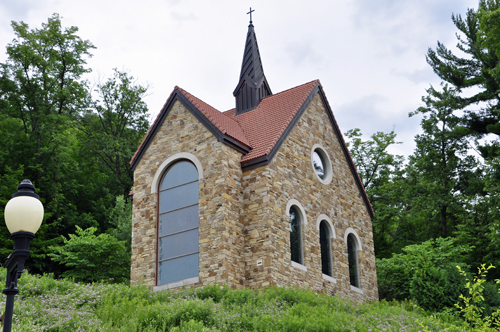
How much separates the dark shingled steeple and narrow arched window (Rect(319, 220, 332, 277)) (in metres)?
5.99

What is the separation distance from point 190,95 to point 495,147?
57.4 ft

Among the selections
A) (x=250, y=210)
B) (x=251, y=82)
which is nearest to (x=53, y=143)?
(x=251, y=82)

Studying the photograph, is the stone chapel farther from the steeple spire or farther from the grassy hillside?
the grassy hillside

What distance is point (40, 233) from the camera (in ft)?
101

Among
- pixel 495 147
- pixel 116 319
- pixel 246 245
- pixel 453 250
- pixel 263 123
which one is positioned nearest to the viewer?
pixel 116 319

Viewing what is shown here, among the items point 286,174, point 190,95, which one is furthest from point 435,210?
point 190,95

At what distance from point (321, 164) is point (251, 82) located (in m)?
4.96

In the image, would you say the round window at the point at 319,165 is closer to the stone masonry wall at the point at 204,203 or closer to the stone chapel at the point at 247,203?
the stone chapel at the point at 247,203

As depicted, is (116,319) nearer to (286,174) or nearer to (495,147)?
(286,174)

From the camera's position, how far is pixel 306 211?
770 inches

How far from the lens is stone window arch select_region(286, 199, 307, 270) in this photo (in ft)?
60.7

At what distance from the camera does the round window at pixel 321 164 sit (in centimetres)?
2114

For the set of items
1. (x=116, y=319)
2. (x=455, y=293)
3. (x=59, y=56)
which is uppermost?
(x=59, y=56)

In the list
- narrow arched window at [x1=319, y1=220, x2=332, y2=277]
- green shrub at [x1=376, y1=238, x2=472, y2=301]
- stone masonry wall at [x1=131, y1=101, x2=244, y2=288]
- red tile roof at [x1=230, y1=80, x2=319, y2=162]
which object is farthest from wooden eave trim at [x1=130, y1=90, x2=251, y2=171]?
green shrub at [x1=376, y1=238, x2=472, y2=301]
